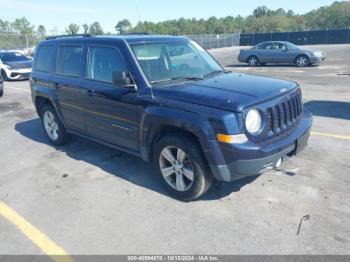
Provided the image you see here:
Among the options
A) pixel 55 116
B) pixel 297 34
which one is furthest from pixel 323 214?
pixel 297 34

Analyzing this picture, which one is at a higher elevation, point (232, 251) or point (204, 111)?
point (204, 111)

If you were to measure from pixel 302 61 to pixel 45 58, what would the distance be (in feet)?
51.0

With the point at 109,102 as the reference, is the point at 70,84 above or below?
above

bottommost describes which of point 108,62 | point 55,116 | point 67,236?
point 67,236

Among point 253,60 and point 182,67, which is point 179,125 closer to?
point 182,67

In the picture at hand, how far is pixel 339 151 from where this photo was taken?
5465 millimetres

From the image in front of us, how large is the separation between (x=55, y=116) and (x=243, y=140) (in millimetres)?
3973

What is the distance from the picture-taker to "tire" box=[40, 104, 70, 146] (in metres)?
6.29

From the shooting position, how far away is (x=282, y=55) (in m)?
19.1

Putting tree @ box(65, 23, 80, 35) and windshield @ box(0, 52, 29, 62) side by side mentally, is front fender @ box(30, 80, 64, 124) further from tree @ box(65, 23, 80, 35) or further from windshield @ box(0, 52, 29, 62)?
windshield @ box(0, 52, 29, 62)

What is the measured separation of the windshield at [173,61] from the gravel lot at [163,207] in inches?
57.4

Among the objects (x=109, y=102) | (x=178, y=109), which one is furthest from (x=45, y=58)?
(x=178, y=109)

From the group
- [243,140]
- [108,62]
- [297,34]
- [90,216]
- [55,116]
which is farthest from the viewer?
[297,34]

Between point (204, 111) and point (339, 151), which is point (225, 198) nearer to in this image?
point (204, 111)
